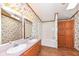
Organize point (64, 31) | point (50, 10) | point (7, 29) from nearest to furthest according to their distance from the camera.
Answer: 1. point (7, 29)
2. point (50, 10)
3. point (64, 31)

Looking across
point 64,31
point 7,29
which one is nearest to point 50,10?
point 7,29

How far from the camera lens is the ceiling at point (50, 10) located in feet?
7.26

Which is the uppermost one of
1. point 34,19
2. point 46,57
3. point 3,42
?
point 34,19

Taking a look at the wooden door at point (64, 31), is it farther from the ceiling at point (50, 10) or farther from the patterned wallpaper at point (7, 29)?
the patterned wallpaper at point (7, 29)

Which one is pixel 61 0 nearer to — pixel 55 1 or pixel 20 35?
pixel 55 1

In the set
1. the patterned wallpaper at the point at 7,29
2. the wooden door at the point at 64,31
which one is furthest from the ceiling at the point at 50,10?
the patterned wallpaper at the point at 7,29

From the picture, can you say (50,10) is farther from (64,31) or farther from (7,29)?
(64,31)

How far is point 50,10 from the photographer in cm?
238

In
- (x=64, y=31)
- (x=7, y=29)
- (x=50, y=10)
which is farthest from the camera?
(x=64, y=31)

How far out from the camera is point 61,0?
209 cm

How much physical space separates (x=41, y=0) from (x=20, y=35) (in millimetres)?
1031

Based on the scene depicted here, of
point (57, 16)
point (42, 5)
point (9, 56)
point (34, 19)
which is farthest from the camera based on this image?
point (34, 19)

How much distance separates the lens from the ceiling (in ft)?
7.26

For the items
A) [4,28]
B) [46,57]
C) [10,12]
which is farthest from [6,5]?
[46,57]
